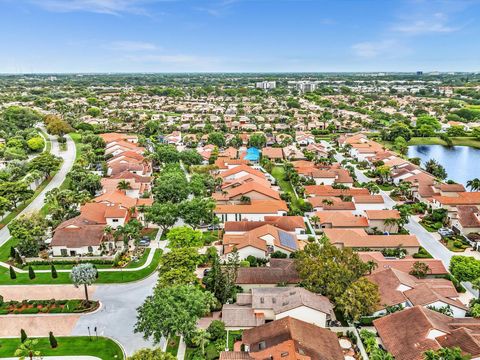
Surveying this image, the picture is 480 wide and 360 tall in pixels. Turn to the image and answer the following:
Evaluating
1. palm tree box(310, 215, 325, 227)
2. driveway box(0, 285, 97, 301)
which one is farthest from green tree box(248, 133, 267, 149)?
driveway box(0, 285, 97, 301)

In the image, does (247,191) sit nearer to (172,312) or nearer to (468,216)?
(468,216)

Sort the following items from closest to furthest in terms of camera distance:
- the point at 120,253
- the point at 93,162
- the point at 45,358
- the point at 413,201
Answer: the point at 45,358 < the point at 120,253 < the point at 413,201 < the point at 93,162

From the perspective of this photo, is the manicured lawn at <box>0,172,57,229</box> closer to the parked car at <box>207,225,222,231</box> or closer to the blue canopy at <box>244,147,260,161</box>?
the parked car at <box>207,225,222,231</box>

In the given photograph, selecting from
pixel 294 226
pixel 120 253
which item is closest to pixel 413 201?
pixel 294 226

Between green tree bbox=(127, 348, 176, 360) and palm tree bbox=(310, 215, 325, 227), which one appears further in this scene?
palm tree bbox=(310, 215, 325, 227)

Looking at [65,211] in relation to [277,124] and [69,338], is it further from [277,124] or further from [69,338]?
[277,124]

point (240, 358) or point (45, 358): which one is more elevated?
point (240, 358)
